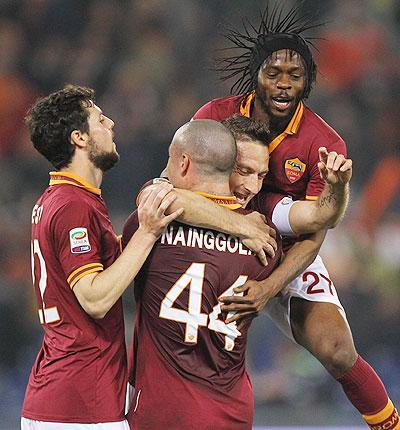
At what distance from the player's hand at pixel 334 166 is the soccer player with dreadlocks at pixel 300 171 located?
437 mm

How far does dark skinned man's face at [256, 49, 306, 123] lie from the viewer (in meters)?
3.88

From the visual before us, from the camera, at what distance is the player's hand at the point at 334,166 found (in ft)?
10.8

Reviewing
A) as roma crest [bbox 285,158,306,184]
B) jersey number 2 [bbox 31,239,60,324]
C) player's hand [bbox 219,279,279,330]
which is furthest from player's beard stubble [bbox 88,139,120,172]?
as roma crest [bbox 285,158,306,184]

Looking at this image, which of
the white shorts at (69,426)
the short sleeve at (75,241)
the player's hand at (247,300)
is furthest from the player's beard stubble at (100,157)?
the white shorts at (69,426)

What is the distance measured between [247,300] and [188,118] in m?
4.41

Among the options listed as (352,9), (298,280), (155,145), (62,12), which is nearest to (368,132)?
(352,9)

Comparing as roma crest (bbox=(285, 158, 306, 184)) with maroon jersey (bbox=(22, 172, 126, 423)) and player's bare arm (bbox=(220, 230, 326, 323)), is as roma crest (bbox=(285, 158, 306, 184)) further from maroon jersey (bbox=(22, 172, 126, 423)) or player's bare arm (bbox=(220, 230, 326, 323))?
maroon jersey (bbox=(22, 172, 126, 423))

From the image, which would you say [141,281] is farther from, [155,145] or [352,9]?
[352,9]

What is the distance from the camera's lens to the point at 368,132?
7.66 m

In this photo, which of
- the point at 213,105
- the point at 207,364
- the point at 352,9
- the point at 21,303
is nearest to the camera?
the point at 207,364

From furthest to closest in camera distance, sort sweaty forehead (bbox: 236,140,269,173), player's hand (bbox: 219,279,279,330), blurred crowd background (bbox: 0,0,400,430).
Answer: blurred crowd background (bbox: 0,0,400,430) < sweaty forehead (bbox: 236,140,269,173) < player's hand (bbox: 219,279,279,330)

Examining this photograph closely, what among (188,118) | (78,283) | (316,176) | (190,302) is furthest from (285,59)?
(188,118)

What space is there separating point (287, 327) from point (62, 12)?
179 inches

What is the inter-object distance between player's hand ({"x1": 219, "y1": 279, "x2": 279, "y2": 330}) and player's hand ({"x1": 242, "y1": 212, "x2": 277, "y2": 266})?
0.33ft
